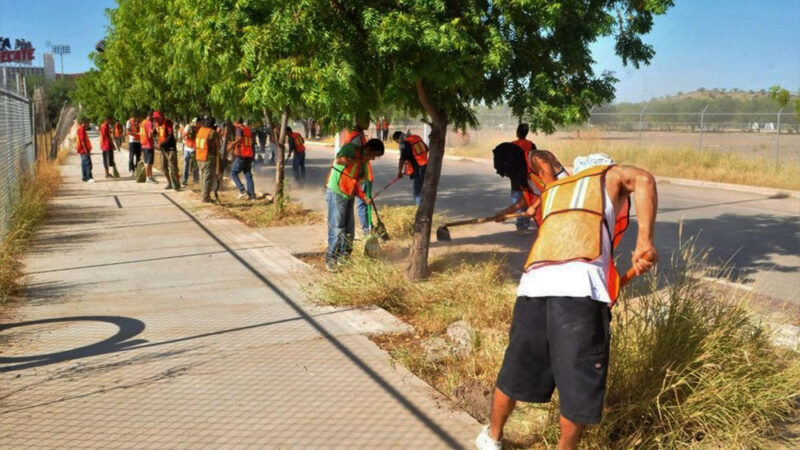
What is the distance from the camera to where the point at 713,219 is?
12180 millimetres

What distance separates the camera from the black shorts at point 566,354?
9.87 feet

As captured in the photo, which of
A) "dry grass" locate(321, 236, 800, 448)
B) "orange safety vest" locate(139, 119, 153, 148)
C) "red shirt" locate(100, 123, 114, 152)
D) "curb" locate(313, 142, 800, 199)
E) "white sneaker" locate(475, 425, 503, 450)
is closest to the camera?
"white sneaker" locate(475, 425, 503, 450)

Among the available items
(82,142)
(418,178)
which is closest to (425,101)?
(418,178)

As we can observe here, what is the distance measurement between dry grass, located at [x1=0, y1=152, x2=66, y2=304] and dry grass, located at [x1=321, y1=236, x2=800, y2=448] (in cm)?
414

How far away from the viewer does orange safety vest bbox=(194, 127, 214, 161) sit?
13672mm

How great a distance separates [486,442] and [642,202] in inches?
55.4

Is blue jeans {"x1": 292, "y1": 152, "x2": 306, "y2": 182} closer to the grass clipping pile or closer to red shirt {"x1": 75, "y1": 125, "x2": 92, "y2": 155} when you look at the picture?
red shirt {"x1": 75, "y1": 125, "x2": 92, "y2": 155}

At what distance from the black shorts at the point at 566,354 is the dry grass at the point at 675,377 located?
19.1 inches

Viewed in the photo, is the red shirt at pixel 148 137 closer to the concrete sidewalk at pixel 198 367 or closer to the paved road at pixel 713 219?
the paved road at pixel 713 219

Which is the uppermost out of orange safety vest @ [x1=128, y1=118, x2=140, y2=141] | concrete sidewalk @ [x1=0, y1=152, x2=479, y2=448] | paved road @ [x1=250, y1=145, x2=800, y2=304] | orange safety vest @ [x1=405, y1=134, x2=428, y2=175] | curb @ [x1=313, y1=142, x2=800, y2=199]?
orange safety vest @ [x1=128, y1=118, x2=140, y2=141]

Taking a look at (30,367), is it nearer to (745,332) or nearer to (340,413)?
(340,413)

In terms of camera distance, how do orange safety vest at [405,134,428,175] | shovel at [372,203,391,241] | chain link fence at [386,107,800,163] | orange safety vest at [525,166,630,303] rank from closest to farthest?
orange safety vest at [525,166,630,303] → shovel at [372,203,391,241] → orange safety vest at [405,134,428,175] → chain link fence at [386,107,800,163]

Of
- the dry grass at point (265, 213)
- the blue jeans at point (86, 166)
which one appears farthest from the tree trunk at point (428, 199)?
the blue jeans at point (86, 166)

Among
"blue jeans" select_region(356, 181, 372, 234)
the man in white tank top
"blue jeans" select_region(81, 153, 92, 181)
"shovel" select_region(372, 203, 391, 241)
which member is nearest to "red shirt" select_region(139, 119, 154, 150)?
"blue jeans" select_region(81, 153, 92, 181)
